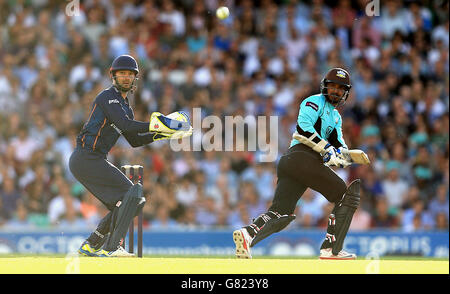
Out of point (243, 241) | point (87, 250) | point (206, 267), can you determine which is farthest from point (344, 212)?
point (87, 250)

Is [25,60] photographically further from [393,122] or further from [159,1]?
[393,122]

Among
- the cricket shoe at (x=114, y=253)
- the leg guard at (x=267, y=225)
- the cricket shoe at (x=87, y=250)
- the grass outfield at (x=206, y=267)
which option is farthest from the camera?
the leg guard at (x=267, y=225)

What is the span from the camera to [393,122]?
1789 centimetres

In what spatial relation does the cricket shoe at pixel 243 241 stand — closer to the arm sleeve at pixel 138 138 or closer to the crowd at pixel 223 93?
the arm sleeve at pixel 138 138

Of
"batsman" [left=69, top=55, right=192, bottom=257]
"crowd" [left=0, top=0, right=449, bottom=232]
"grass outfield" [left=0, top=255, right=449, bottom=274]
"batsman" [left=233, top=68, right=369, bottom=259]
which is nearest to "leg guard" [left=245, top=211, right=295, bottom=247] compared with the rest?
"batsman" [left=233, top=68, right=369, bottom=259]

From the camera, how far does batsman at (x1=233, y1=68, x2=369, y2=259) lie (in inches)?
394

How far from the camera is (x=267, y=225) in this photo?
10109mm

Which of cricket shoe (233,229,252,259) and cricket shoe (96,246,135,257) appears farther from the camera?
cricket shoe (233,229,252,259)

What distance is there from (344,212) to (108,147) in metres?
2.82

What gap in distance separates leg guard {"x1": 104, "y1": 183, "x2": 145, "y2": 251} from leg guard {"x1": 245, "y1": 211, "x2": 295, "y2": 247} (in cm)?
133

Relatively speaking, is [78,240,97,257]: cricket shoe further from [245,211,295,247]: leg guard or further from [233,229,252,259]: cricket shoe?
[245,211,295,247]: leg guard

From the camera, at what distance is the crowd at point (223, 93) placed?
640 inches

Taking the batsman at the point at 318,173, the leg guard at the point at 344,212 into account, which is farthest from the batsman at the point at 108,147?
the leg guard at the point at 344,212
